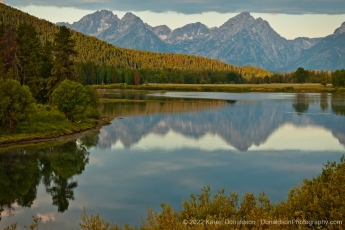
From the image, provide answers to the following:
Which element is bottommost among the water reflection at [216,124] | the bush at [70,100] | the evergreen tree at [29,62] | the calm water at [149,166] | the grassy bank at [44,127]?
the calm water at [149,166]

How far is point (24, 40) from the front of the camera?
67750 mm

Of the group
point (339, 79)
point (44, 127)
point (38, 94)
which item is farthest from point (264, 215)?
point (339, 79)

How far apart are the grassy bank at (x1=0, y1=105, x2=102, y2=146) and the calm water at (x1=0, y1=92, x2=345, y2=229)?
253 cm

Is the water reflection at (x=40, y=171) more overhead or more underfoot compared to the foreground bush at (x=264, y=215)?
more underfoot

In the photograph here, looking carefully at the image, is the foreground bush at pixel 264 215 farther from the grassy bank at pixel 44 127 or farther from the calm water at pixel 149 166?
the grassy bank at pixel 44 127

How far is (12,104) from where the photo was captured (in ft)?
150

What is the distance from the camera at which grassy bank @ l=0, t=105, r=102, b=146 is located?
4592 centimetres

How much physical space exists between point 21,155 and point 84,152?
5822mm

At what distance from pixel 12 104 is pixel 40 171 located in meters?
14.3

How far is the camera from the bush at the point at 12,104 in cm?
4497

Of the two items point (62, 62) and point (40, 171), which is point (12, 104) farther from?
point (62, 62)

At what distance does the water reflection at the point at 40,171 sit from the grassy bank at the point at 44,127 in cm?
308

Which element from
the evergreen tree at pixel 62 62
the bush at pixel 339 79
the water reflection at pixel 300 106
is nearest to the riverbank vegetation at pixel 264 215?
the evergreen tree at pixel 62 62

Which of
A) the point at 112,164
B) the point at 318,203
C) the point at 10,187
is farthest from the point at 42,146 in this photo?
the point at 318,203
